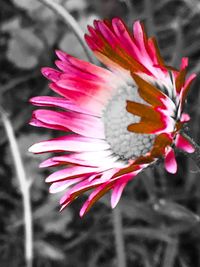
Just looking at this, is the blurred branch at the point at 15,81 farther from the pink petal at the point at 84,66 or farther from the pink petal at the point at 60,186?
the pink petal at the point at 60,186

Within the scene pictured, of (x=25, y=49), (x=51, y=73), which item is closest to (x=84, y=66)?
(x=51, y=73)

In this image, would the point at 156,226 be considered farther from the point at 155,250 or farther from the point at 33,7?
the point at 33,7

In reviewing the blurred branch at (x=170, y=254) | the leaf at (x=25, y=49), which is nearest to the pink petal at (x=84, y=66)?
the blurred branch at (x=170, y=254)

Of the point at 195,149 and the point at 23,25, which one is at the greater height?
the point at 23,25

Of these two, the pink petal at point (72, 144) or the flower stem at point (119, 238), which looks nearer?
the pink petal at point (72, 144)

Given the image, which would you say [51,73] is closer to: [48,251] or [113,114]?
[113,114]

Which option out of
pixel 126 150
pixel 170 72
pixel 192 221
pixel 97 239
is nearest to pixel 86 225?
pixel 97 239
